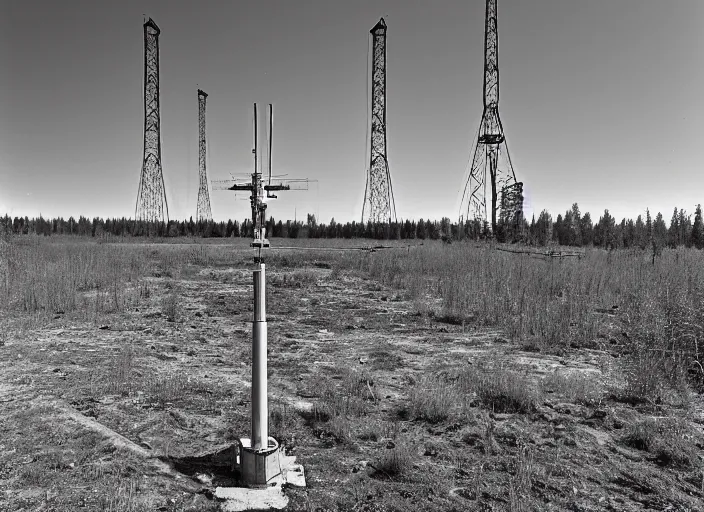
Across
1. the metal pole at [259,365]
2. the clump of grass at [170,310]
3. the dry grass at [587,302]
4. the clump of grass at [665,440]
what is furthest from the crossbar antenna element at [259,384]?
the clump of grass at [170,310]

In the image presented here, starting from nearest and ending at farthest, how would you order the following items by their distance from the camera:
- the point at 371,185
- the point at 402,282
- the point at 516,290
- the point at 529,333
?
the point at 529,333 < the point at 516,290 < the point at 402,282 < the point at 371,185

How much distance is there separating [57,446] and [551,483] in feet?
11.3

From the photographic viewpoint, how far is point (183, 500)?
9.49 feet

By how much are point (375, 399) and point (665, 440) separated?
2405 millimetres

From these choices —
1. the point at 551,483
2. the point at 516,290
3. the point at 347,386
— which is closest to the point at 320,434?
the point at 347,386

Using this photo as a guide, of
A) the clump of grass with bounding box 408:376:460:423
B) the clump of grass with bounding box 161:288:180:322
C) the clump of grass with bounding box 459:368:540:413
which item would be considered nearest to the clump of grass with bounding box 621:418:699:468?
the clump of grass with bounding box 459:368:540:413

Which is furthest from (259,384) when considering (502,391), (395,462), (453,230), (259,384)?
(453,230)

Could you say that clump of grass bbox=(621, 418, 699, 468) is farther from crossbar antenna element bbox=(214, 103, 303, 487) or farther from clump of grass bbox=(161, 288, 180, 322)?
clump of grass bbox=(161, 288, 180, 322)

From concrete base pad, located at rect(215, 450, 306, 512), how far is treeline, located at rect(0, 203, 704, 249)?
6.26m

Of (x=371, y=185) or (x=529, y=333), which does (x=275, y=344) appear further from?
(x=371, y=185)

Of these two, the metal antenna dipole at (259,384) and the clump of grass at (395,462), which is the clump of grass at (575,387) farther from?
the metal antenna dipole at (259,384)

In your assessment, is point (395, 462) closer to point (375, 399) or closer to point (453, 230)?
point (375, 399)

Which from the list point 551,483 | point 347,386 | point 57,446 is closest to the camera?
point 551,483

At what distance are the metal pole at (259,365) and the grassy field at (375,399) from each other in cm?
39
